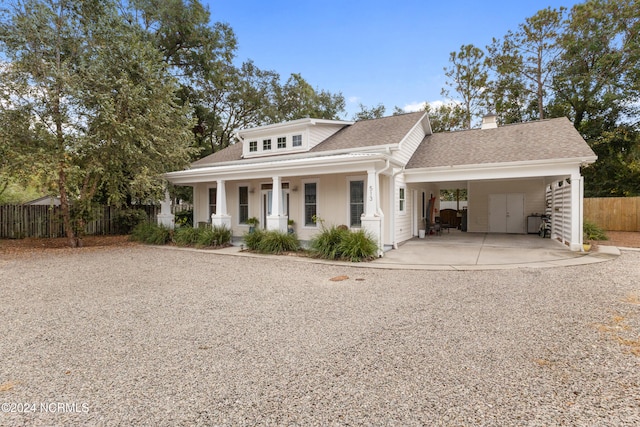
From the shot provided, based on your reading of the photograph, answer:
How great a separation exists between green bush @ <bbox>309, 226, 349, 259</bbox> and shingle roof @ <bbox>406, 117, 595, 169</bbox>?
177 inches

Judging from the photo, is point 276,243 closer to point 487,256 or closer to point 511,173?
point 487,256

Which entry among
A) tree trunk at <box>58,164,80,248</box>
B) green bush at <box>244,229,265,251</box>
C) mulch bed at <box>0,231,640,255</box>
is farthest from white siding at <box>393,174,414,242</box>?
tree trunk at <box>58,164,80,248</box>

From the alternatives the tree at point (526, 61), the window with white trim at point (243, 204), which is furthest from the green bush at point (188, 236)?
the tree at point (526, 61)

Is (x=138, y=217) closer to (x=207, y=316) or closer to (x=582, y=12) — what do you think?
(x=207, y=316)

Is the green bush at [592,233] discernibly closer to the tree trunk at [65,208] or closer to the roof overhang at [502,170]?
the roof overhang at [502,170]

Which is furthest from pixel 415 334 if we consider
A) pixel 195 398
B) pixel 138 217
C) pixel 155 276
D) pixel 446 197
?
pixel 446 197

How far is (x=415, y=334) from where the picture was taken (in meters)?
3.88

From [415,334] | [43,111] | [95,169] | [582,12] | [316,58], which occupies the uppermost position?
[582,12]

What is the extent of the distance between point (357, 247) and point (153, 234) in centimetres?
875

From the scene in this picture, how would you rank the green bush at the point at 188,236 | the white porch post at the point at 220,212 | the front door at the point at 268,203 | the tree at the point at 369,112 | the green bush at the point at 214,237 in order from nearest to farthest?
the green bush at the point at 214,237
the green bush at the point at 188,236
the white porch post at the point at 220,212
the front door at the point at 268,203
the tree at the point at 369,112

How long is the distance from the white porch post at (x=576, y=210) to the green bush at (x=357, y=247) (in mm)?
5761

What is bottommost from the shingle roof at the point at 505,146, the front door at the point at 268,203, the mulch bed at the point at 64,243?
the mulch bed at the point at 64,243

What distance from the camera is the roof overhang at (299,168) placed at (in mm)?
9383

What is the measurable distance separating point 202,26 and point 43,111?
33.4 feet
